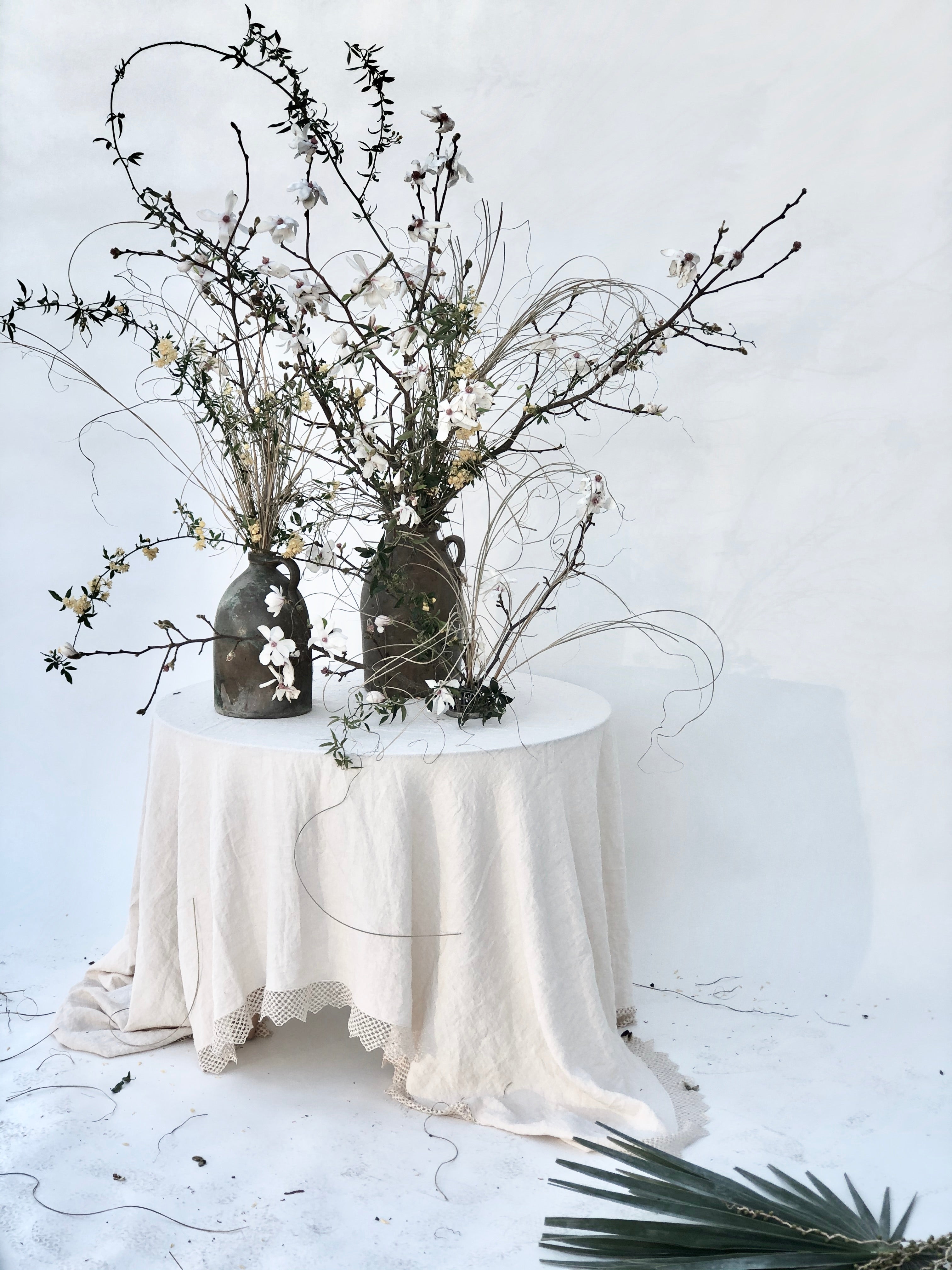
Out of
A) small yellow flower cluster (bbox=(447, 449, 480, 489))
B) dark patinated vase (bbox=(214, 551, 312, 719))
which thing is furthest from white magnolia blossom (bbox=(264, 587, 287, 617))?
small yellow flower cluster (bbox=(447, 449, 480, 489))

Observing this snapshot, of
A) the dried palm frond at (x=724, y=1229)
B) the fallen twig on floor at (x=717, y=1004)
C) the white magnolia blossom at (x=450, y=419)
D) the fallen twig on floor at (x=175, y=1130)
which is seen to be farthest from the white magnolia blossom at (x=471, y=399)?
the fallen twig on floor at (x=717, y=1004)

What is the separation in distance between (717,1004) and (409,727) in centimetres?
100

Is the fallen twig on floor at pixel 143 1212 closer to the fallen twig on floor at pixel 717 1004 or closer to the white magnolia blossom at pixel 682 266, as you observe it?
the fallen twig on floor at pixel 717 1004

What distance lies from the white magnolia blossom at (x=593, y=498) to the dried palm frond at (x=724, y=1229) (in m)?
1.09

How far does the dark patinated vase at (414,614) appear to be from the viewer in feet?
6.79

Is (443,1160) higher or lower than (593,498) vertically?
lower

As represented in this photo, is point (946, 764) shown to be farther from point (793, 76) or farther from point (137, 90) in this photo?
point (137, 90)

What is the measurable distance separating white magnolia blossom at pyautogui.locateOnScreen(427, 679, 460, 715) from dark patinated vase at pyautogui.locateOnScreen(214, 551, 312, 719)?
0.81 feet

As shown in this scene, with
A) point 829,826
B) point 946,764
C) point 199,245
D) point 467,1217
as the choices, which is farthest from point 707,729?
point 199,245

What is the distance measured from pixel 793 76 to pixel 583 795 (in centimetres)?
180

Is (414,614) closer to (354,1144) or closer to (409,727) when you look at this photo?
(409,727)

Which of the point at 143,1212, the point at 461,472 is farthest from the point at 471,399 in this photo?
the point at 143,1212

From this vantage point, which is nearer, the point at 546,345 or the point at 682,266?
the point at 682,266

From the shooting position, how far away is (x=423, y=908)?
6.35 ft
